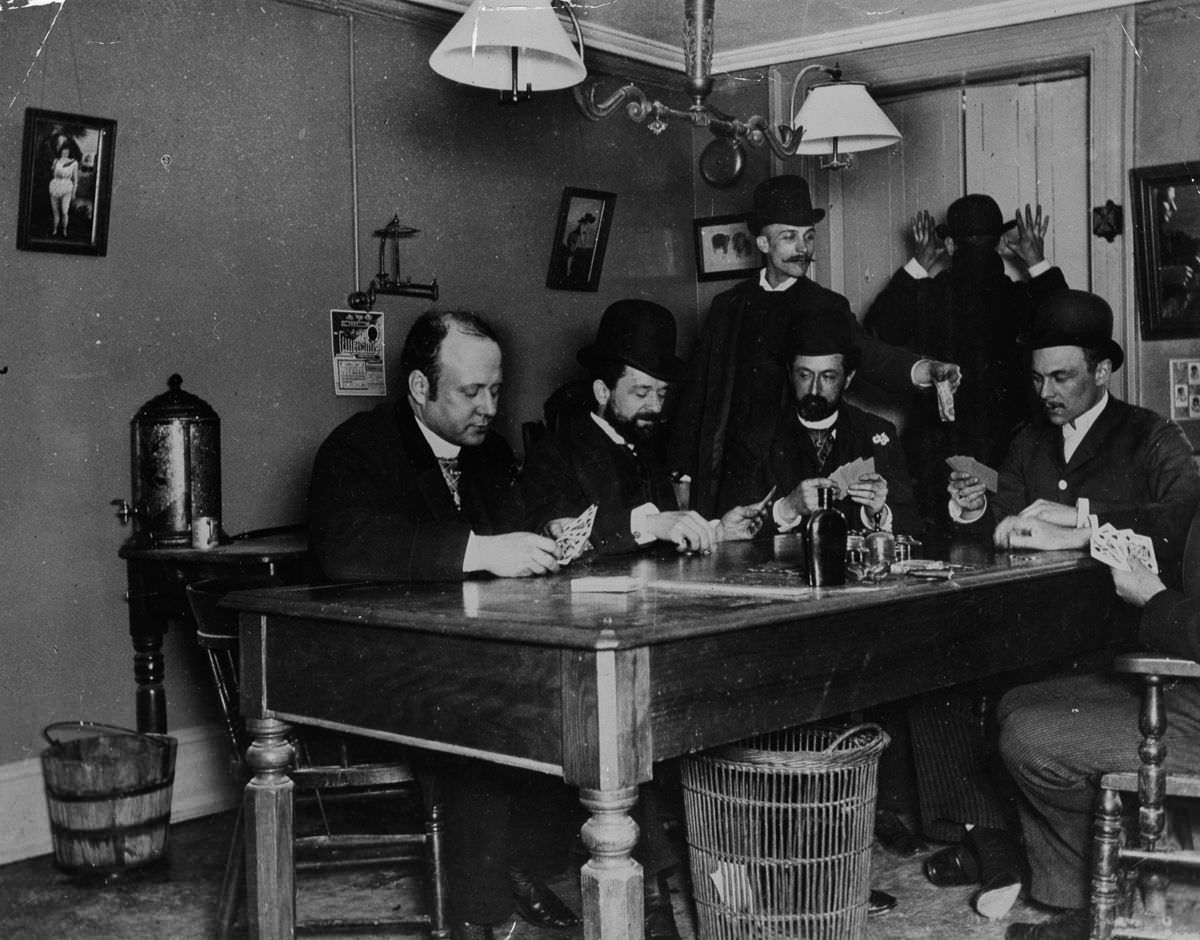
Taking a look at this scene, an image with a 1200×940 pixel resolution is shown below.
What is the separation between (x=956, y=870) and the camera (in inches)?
156

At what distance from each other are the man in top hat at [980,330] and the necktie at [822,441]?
1365 mm

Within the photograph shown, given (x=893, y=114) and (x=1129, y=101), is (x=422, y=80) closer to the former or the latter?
(x=893, y=114)

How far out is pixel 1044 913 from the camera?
3658mm

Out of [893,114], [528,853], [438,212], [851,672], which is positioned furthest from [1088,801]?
[893,114]

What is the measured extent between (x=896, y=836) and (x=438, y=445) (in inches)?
76.9

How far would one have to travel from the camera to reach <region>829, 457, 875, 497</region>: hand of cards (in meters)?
4.00

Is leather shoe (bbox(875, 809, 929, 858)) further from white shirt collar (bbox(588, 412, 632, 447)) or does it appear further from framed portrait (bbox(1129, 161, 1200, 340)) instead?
framed portrait (bbox(1129, 161, 1200, 340))

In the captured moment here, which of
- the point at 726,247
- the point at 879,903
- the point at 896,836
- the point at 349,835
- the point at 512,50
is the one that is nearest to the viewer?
the point at 349,835

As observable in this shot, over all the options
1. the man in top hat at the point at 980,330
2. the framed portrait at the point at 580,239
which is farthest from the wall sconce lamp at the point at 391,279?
the man in top hat at the point at 980,330

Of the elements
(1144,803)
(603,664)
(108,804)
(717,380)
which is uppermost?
(717,380)

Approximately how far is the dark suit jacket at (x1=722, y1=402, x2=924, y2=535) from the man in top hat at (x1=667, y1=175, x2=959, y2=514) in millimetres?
677

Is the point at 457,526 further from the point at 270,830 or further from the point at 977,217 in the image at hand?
the point at 977,217

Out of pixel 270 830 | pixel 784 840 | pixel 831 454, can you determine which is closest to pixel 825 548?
pixel 784 840

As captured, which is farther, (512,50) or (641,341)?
(641,341)
